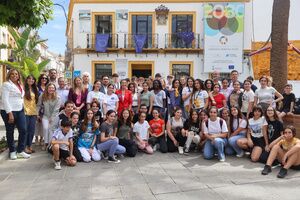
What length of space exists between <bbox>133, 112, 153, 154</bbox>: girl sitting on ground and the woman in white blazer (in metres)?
2.41

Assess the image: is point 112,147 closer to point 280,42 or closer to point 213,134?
point 213,134

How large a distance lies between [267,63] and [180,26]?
6.15m

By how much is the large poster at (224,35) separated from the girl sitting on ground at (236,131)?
15.1 metres

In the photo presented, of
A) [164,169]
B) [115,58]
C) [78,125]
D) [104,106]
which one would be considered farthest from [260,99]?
[115,58]

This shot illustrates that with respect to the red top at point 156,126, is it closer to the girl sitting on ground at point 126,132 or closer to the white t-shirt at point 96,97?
the girl sitting on ground at point 126,132

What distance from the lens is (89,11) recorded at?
23.1m

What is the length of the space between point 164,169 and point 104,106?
8.34ft

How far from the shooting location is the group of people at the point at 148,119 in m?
6.96

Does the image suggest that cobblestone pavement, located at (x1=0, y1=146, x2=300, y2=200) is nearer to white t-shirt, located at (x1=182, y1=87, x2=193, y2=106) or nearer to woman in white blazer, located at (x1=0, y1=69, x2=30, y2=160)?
woman in white blazer, located at (x1=0, y1=69, x2=30, y2=160)

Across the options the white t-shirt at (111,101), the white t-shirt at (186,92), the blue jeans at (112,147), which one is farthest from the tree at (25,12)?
the white t-shirt at (186,92)

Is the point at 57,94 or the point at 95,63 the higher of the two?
the point at 95,63

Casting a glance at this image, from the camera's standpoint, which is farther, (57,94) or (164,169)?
(57,94)

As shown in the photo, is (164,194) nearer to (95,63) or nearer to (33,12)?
(33,12)

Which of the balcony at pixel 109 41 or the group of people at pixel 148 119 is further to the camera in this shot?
the balcony at pixel 109 41
